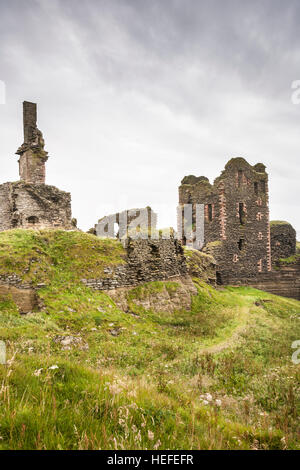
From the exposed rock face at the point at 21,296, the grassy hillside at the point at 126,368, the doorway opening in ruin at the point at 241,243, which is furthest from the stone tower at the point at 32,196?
the doorway opening in ruin at the point at 241,243

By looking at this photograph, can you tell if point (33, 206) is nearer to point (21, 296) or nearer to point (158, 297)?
point (21, 296)

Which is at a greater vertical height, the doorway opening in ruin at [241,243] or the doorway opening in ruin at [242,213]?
the doorway opening in ruin at [242,213]

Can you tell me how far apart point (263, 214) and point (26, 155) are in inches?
1135

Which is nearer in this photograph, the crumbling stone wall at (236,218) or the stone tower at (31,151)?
the stone tower at (31,151)

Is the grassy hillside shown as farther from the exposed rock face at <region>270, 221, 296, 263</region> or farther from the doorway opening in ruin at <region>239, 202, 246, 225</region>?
the exposed rock face at <region>270, 221, 296, 263</region>

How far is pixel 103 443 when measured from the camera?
8.81 feet

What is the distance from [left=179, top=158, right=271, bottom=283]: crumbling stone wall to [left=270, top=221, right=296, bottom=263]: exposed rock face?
12.8 feet

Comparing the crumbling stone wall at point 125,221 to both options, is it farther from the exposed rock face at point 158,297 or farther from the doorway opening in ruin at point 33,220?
the exposed rock face at point 158,297

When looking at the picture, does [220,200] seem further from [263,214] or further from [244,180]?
[263,214]

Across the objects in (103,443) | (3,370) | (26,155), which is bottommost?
(103,443)

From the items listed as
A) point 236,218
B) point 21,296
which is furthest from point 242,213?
point 21,296

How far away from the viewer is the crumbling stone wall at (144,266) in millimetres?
13852

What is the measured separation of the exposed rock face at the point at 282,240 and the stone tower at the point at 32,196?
95.5ft
